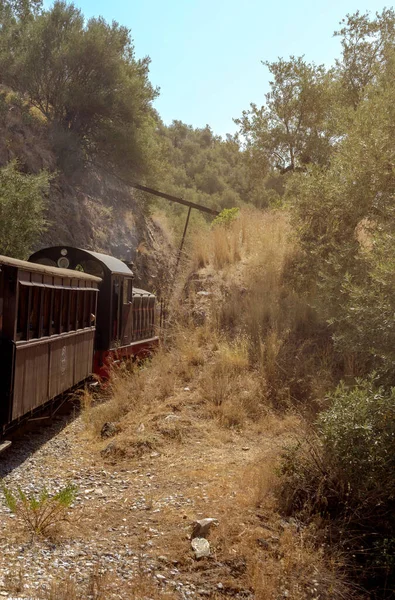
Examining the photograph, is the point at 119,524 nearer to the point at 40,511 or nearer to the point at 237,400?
the point at 40,511

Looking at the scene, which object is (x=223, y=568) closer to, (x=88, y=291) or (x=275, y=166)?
(x=88, y=291)

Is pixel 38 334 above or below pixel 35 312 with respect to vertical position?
below

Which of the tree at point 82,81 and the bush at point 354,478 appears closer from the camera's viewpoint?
the bush at point 354,478

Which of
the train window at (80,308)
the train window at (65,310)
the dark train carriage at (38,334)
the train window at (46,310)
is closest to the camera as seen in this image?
the dark train carriage at (38,334)

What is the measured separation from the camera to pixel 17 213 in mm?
14711

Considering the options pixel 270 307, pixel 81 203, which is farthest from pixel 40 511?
pixel 81 203

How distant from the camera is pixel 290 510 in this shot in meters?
6.11

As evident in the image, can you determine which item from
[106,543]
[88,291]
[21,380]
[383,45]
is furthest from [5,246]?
[383,45]

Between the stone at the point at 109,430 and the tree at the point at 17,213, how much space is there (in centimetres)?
728

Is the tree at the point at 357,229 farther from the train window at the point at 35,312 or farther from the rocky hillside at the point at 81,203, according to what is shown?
the rocky hillside at the point at 81,203

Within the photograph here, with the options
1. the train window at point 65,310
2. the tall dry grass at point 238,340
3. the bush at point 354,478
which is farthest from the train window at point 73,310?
the bush at point 354,478

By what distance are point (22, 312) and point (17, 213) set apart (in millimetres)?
8825

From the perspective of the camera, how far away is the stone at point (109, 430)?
27.4ft

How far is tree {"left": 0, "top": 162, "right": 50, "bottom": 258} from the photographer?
14.3 metres
